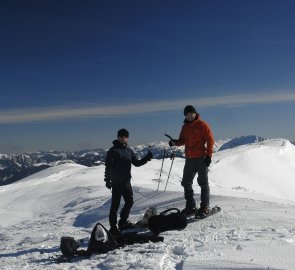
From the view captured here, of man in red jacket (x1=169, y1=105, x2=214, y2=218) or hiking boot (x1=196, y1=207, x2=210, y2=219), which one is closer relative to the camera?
hiking boot (x1=196, y1=207, x2=210, y2=219)

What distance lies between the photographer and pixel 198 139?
1031cm

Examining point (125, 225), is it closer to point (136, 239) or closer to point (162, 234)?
point (162, 234)

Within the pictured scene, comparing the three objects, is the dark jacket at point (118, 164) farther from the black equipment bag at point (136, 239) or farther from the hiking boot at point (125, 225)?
the black equipment bag at point (136, 239)

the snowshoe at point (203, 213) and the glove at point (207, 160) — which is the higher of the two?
the glove at point (207, 160)

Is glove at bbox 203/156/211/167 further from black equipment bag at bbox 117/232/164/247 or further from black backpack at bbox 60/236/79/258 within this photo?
black backpack at bbox 60/236/79/258

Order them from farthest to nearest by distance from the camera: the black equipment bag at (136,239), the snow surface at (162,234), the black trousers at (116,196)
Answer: the black trousers at (116,196) < the black equipment bag at (136,239) < the snow surface at (162,234)

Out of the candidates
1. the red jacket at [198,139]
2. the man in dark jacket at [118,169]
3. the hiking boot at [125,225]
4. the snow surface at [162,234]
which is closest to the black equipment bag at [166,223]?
the snow surface at [162,234]

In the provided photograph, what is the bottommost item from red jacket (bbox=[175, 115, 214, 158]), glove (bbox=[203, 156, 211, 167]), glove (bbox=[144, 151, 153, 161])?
glove (bbox=[203, 156, 211, 167])

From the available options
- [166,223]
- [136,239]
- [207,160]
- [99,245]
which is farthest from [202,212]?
[99,245]

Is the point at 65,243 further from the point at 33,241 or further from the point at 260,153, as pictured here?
the point at 260,153

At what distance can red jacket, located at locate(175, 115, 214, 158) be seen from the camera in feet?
33.3

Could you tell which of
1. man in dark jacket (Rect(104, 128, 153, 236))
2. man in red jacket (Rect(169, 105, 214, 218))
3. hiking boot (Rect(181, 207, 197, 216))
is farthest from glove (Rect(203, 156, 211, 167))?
man in dark jacket (Rect(104, 128, 153, 236))

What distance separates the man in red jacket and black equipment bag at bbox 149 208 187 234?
1.13m

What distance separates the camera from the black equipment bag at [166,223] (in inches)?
349
